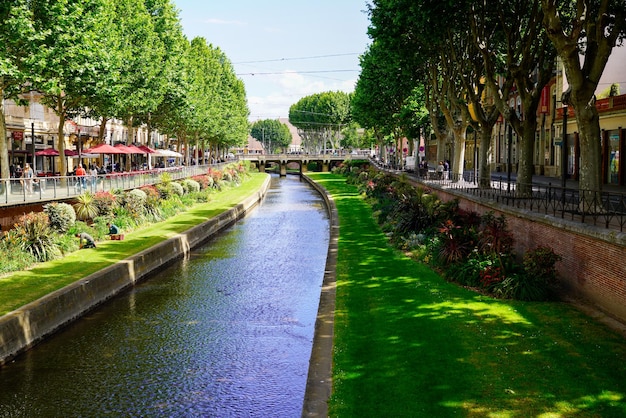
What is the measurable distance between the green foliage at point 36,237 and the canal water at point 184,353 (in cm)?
364

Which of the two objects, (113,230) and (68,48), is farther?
(113,230)

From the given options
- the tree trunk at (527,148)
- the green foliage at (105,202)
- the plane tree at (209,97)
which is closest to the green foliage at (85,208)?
the green foliage at (105,202)

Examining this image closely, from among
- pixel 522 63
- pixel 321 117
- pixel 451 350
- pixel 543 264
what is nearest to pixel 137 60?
pixel 522 63

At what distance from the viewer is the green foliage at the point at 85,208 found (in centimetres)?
3041

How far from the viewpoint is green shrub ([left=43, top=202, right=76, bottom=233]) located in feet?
88.4

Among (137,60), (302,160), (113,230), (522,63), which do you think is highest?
(137,60)

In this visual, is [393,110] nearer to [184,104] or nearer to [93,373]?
[184,104]

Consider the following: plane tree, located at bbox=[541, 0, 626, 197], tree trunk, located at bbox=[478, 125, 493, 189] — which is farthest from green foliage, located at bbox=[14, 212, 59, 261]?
tree trunk, located at bbox=[478, 125, 493, 189]

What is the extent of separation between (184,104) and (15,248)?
34.9 m

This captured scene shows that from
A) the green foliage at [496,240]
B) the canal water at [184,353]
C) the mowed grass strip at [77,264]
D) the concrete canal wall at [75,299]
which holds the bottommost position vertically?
the canal water at [184,353]

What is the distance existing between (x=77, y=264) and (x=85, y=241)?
148 inches

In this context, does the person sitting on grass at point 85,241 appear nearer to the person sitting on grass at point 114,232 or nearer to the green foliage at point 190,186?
the person sitting on grass at point 114,232

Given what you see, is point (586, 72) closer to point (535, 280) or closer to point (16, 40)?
point (535, 280)

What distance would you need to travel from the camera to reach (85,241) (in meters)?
26.8
